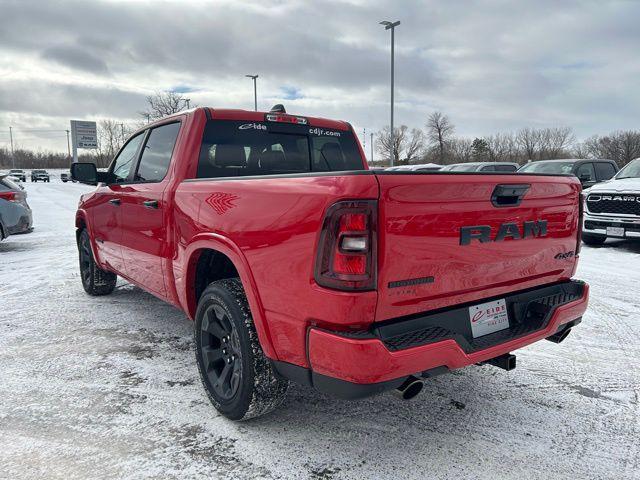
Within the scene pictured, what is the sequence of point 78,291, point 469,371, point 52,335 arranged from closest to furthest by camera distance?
1. point 469,371
2. point 52,335
3. point 78,291

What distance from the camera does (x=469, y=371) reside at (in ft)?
11.6

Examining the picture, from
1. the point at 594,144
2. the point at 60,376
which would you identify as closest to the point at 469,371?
the point at 60,376

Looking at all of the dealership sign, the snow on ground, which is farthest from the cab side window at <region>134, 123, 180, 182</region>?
the dealership sign

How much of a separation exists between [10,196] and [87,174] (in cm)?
562

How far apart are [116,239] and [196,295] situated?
1.62m

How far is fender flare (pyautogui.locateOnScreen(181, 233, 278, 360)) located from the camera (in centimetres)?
241

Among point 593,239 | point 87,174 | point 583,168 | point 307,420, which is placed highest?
point 583,168

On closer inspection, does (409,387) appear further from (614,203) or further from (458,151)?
(458,151)

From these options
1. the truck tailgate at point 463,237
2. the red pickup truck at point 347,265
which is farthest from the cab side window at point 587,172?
the truck tailgate at point 463,237

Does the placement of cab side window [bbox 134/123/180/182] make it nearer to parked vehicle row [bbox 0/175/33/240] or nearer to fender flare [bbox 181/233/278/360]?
fender flare [bbox 181/233/278/360]

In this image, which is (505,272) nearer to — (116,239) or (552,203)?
(552,203)

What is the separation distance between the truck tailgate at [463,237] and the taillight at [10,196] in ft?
30.2

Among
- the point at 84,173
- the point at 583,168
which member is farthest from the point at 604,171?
the point at 84,173

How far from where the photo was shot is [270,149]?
149 inches
